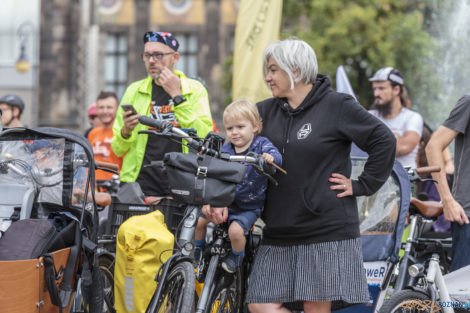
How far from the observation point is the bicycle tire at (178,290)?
4.58m

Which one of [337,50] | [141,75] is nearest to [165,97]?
[337,50]

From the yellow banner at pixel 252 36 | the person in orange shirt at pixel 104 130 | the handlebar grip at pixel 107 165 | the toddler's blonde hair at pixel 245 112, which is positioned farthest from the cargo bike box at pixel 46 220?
the yellow banner at pixel 252 36

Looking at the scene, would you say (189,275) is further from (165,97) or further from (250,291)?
(165,97)

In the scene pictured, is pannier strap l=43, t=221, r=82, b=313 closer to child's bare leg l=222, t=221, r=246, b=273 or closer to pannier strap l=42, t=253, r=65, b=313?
pannier strap l=42, t=253, r=65, b=313

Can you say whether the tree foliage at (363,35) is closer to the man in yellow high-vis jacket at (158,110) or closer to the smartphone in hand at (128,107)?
the man in yellow high-vis jacket at (158,110)

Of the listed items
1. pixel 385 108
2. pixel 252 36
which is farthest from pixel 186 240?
pixel 252 36

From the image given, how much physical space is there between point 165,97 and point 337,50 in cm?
2226

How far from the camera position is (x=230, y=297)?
5242 millimetres

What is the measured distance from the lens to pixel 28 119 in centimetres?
3809

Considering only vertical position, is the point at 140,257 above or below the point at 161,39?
below

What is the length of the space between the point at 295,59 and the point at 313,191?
77 centimetres

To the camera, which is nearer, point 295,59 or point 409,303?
point 295,59

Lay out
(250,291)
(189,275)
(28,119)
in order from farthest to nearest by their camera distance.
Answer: (28,119) < (250,291) < (189,275)

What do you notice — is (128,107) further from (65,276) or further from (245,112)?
(65,276)
